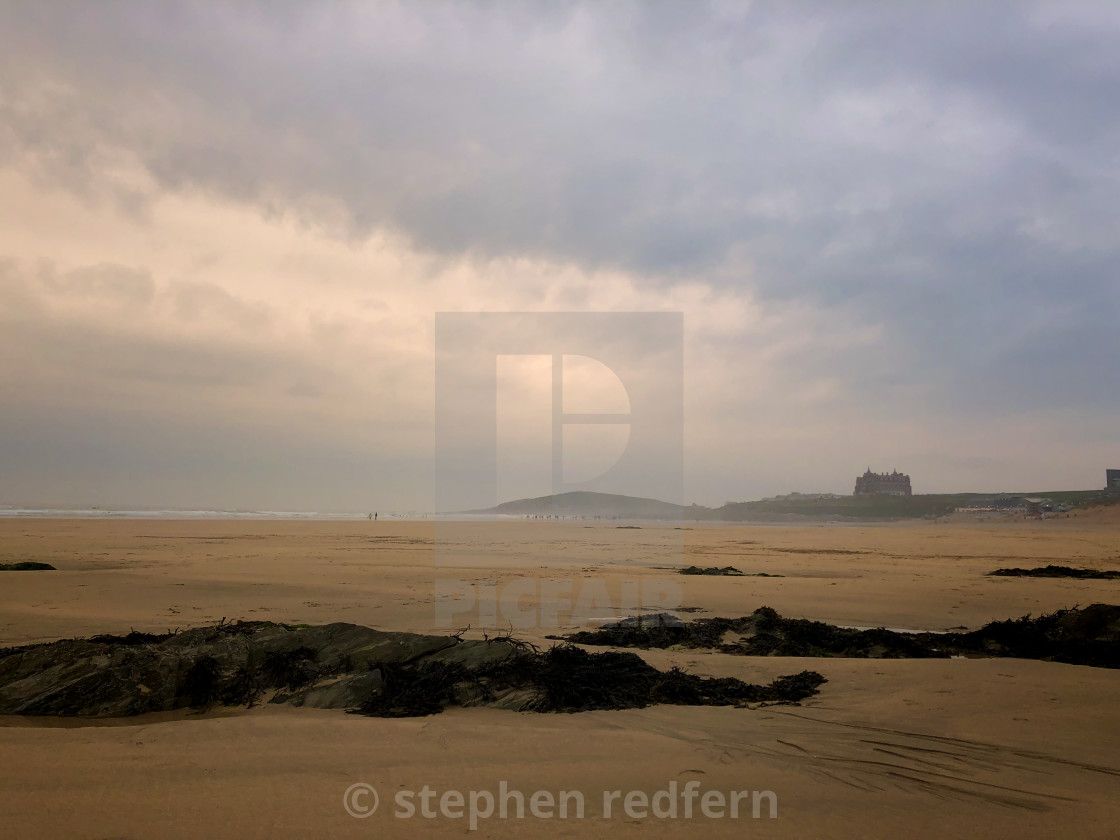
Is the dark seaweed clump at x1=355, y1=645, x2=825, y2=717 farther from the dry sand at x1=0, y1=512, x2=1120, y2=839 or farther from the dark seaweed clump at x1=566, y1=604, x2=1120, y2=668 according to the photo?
the dark seaweed clump at x1=566, y1=604, x2=1120, y2=668

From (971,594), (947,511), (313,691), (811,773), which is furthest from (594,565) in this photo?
(947,511)

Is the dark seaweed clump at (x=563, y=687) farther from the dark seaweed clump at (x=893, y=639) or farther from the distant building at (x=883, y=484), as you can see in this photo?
the distant building at (x=883, y=484)

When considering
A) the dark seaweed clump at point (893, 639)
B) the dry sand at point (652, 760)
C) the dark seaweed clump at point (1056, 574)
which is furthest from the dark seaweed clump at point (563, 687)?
the dark seaweed clump at point (1056, 574)

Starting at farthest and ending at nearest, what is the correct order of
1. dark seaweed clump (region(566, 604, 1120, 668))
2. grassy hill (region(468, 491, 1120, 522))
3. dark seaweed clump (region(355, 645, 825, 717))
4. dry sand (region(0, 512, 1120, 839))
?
grassy hill (region(468, 491, 1120, 522)) → dark seaweed clump (region(566, 604, 1120, 668)) → dark seaweed clump (region(355, 645, 825, 717)) → dry sand (region(0, 512, 1120, 839))

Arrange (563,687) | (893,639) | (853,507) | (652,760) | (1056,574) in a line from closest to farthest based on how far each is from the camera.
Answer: (652,760) → (563,687) → (893,639) → (1056,574) → (853,507)

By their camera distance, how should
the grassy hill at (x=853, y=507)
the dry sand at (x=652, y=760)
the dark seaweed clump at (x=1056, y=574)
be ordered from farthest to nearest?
the grassy hill at (x=853, y=507), the dark seaweed clump at (x=1056, y=574), the dry sand at (x=652, y=760)

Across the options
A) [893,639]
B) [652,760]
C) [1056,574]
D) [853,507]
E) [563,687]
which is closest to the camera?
[652,760]

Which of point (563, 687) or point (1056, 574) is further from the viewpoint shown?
point (1056, 574)

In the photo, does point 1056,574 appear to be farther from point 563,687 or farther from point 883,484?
point 883,484

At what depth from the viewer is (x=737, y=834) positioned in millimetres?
3105

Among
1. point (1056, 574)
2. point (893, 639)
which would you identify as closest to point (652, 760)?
point (893, 639)

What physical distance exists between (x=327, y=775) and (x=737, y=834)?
2364mm

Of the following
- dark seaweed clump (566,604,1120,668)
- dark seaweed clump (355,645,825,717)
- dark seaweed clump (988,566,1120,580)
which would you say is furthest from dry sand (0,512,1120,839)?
dark seaweed clump (988,566,1120,580)

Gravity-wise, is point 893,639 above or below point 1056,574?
above
